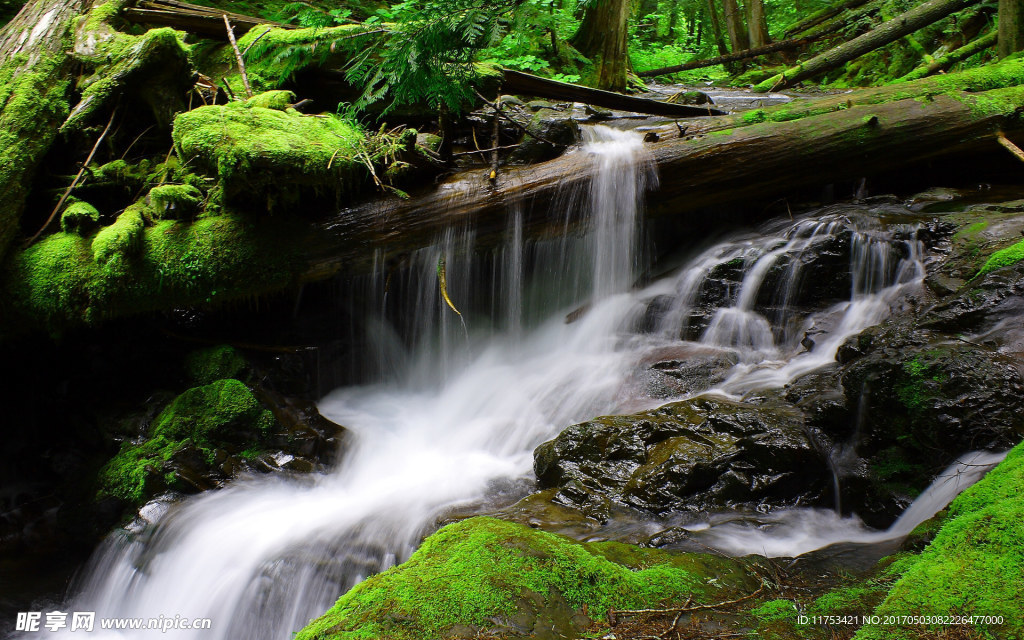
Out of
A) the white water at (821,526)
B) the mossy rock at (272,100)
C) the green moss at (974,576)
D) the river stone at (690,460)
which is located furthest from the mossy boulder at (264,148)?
the green moss at (974,576)

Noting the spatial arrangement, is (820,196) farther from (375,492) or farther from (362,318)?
(375,492)

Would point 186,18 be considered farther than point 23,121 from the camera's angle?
Yes

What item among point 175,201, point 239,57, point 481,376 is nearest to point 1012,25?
point 481,376

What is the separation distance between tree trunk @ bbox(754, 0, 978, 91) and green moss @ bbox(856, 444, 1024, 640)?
12.2 m

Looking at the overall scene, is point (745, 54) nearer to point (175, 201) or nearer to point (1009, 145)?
point (1009, 145)

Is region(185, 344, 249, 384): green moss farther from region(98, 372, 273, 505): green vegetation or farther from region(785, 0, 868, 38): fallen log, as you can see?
region(785, 0, 868, 38): fallen log

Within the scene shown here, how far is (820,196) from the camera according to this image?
22.1 ft

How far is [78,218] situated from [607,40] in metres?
8.74

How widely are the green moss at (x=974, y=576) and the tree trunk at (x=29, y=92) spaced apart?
20.0 ft

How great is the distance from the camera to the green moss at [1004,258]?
425cm

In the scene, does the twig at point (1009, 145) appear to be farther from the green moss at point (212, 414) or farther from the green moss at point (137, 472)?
the green moss at point (137, 472)

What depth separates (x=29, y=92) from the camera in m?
5.00

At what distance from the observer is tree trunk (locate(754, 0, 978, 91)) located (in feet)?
34.8

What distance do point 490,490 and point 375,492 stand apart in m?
0.94
